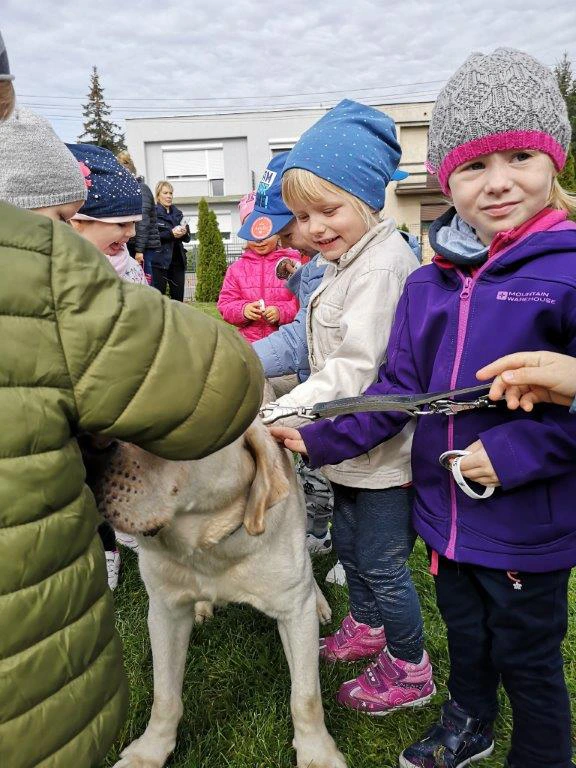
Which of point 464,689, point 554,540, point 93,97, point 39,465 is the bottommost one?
point 464,689

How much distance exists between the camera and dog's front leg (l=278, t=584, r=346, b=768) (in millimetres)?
2191

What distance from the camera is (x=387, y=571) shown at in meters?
2.41

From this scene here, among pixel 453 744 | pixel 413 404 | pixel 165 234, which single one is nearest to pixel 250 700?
pixel 453 744

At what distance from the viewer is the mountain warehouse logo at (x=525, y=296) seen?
5.31ft

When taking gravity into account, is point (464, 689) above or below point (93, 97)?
below

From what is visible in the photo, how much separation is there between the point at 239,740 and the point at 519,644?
3.82 ft

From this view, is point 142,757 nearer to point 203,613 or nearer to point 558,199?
point 203,613

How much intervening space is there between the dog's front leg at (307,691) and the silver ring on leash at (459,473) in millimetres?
758

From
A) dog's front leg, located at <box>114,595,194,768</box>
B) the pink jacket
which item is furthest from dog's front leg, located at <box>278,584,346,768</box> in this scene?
the pink jacket

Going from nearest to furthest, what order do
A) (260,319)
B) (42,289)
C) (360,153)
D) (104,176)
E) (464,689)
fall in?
(42,289)
(464,689)
(360,153)
(104,176)
(260,319)

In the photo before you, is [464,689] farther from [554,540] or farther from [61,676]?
[61,676]

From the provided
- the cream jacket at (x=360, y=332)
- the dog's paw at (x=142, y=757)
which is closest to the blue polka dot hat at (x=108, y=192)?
the cream jacket at (x=360, y=332)

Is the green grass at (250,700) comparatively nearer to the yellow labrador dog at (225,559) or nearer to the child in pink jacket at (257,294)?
the yellow labrador dog at (225,559)

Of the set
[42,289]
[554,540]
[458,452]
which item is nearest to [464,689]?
[554,540]
